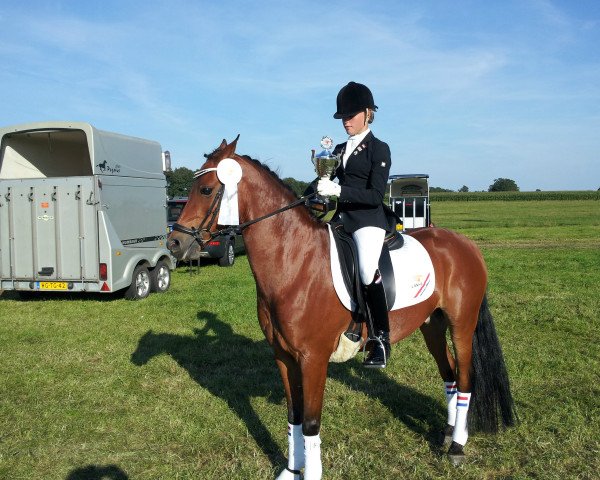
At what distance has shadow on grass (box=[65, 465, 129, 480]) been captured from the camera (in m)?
4.10

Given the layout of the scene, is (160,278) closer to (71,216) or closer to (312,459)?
(71,216)

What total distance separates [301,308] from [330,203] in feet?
2.90

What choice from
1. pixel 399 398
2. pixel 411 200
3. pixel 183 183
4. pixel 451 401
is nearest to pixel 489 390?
pixel 451 401

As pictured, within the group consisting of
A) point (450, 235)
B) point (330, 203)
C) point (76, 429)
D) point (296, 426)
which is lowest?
point (76, 429)

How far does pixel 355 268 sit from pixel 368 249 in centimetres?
17

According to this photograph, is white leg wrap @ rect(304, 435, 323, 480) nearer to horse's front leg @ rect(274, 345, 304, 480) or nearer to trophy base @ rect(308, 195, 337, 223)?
horse's front leg @ rect(274, 345, 304, 480)

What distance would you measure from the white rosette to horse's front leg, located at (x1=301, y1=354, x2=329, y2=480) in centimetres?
113

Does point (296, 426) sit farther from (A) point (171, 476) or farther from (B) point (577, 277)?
(B) point (577, 277)

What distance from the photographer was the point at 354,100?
3789 mm

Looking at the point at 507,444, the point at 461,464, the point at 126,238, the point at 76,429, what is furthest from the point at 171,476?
the point at 126,238

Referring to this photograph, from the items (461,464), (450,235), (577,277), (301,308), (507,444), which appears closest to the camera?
(301,308)

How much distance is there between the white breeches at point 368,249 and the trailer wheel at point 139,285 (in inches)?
330

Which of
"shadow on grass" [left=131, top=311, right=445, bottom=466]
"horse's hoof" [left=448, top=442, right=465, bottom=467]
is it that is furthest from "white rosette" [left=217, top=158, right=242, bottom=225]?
"horse's hoof" [left=448, top=442, right=465, bottom=467]

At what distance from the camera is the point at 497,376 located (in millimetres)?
4633
